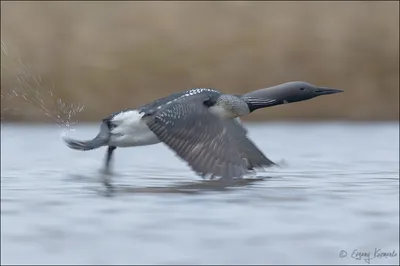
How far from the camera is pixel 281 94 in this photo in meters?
9.36

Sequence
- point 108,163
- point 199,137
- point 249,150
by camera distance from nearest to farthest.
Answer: point 199,137 → point 249,150 → point 108,163

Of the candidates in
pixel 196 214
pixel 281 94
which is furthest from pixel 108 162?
pixel 196 214

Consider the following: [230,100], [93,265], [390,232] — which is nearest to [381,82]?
[230,100]

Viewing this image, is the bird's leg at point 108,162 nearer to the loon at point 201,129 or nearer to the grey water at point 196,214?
the loon at point 201,129

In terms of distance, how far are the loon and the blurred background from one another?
25.8 ft

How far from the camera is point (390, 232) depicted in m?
6.27

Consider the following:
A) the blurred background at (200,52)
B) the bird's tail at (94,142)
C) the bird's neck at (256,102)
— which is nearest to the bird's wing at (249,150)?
the bird's neck at (256,102)

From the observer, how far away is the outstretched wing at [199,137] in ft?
26.5
